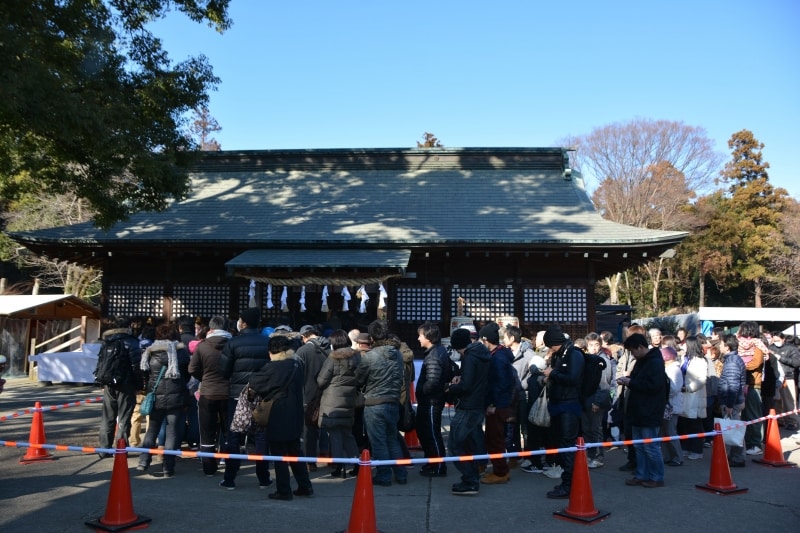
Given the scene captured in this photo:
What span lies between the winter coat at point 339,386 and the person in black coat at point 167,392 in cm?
162

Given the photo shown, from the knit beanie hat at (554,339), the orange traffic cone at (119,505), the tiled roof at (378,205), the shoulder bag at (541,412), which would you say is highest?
the tiled roof at (378,205)

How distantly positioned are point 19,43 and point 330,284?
7088mm

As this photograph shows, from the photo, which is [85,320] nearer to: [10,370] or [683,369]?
[10,370]

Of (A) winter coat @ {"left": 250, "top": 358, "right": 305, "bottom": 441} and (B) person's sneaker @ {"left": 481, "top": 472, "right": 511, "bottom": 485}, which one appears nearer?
Answer: (A) winter coat @ {"left": 250, "top": 358, "right": 305, "bottom": 441}

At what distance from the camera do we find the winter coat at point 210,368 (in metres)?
6.34

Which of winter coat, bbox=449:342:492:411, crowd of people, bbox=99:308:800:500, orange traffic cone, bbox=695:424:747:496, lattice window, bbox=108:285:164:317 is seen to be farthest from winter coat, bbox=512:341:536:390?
lattice window, bbox=108:285:164:317

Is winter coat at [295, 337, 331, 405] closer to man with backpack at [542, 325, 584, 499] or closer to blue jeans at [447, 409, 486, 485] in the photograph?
blue jeans at [447, 409, 486, 485]

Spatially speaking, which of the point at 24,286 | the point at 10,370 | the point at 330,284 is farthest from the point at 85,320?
the point at 24,286

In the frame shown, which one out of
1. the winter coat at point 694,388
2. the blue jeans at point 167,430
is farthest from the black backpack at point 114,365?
the winter coat at point 694,388

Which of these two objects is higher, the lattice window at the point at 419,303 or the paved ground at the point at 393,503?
the lattice window at the point at 419,303

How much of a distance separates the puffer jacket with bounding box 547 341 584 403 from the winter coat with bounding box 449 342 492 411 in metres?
0.67

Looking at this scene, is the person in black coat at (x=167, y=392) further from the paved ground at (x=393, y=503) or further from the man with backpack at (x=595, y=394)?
the man with backpack at (x=595, y=394)

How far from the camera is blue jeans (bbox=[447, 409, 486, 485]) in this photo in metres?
5.98

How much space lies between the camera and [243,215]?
15.9m
